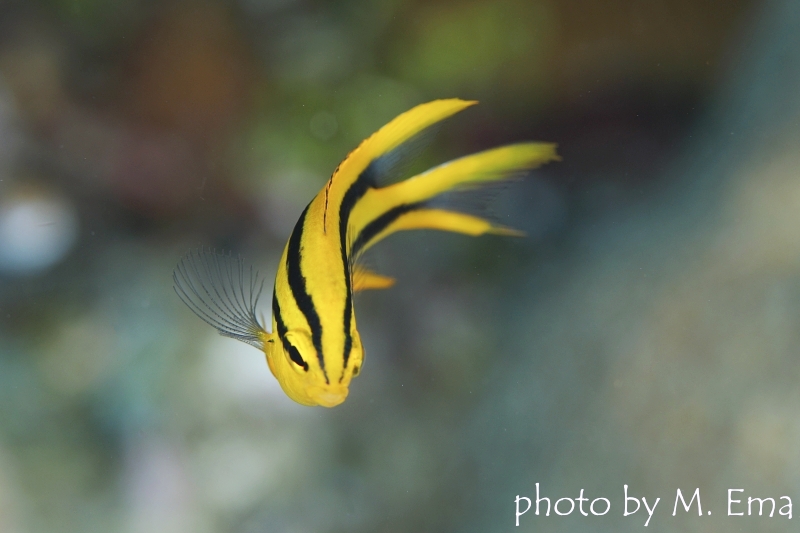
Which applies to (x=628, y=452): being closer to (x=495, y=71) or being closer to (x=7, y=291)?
(x=495, y=71)

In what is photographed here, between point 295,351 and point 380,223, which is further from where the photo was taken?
point 380,223

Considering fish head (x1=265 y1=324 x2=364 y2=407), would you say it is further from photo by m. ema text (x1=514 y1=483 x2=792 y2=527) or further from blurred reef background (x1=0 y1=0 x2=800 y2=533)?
photo by m. ema text (x1=514 y1=483 x2=792 y2=527)

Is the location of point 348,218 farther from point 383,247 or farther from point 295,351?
point 383,247

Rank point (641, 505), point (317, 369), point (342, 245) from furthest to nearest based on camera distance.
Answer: point (641, 505), point (342, 245), point (317, 369)

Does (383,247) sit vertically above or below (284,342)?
above

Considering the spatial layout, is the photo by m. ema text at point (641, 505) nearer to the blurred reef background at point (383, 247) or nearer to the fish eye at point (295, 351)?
the blurred reef background at point (383, 247)

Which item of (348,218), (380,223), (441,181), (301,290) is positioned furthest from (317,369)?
(441,181)

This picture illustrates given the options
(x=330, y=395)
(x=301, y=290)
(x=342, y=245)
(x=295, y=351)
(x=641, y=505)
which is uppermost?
(x=342, y=245)
